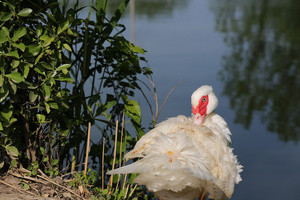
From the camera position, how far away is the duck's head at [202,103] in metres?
3.51

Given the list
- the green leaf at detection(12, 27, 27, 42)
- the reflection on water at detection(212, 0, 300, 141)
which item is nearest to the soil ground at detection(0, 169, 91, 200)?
the green leaf at detection(12, 27, 27, 42)

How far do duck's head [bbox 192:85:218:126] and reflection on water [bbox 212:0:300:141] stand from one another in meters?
2.55

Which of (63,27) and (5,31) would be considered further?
(63,27)

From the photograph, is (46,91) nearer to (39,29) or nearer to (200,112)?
(39,29)

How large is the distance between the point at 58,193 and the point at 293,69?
656cm

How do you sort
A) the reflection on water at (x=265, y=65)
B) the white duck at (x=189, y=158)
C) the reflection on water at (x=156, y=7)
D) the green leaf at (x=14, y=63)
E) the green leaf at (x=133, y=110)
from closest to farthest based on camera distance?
the white duck at (x=189, y=158)
the green leaf at (x=14, y=63)
the green leaf at (x=133, y=110)
the reflection on water at (x=265, y=65)
the reflection on water at (x=156, y=7)

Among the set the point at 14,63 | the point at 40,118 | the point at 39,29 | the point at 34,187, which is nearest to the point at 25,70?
the point at 14,63

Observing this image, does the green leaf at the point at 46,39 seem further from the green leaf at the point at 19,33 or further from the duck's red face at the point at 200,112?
the duck's red face at the point at 200,112

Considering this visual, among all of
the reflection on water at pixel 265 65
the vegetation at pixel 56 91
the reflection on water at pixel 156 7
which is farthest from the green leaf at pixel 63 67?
the reflection on water at pixel 156 7

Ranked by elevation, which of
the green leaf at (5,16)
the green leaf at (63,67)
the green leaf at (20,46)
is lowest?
the green leaf at (63,67)

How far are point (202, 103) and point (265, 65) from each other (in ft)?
18.6

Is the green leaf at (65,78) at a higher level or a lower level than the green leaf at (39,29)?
lower

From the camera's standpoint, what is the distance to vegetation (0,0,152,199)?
2947mm

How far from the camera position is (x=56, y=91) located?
10.1 feet
